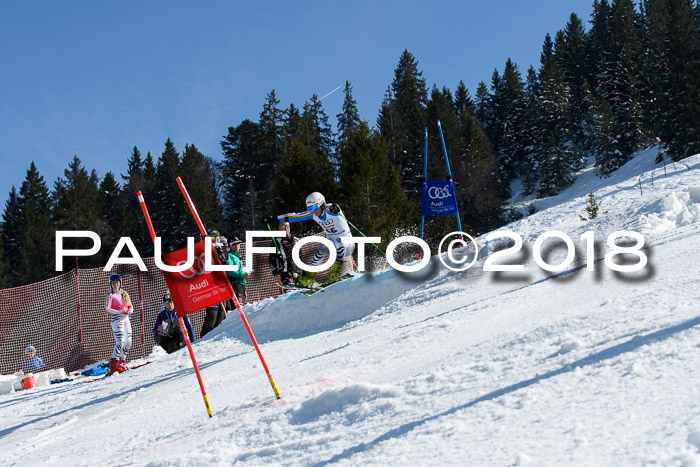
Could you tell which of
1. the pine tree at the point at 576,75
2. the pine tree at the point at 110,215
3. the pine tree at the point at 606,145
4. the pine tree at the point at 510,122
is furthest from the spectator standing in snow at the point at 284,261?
the pine tree at the point at 576,75

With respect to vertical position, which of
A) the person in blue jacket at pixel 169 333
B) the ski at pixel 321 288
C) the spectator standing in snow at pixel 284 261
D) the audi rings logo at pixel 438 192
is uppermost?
the audi rings logo at pixel 438 192

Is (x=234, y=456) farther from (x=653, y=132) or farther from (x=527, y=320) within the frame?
(x=653, y=132)

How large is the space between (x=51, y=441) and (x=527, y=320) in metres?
4.68

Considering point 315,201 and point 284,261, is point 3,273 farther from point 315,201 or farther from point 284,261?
point 315,201

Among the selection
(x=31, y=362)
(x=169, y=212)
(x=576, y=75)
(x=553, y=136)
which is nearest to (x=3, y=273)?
(x=169, y=212)

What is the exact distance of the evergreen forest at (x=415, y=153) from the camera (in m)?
32.2

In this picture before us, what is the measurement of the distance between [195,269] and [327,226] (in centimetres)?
597

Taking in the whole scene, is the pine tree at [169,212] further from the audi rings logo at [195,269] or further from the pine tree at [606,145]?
the audi rings logo at [195,269]

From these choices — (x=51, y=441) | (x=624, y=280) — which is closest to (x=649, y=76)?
(x=624, y=280)

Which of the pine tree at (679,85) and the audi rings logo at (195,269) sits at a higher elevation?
the pine tree at (679,85)

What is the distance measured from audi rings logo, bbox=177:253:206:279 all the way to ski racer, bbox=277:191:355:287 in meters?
5.33

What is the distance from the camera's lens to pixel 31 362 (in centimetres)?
1413

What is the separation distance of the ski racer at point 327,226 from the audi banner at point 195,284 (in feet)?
17.5

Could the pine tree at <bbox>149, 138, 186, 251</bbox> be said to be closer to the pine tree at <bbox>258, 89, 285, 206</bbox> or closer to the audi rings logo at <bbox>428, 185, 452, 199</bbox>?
the pine tree at <bbox>258, 89, 285, 206</bbox>
